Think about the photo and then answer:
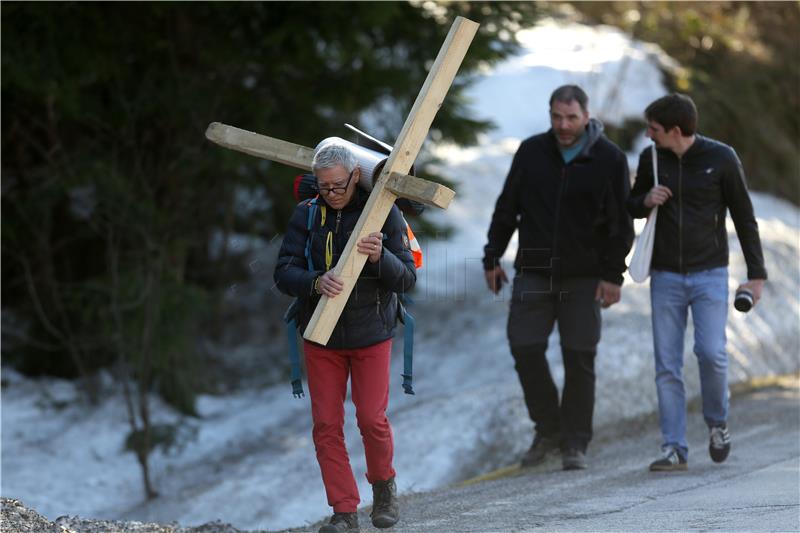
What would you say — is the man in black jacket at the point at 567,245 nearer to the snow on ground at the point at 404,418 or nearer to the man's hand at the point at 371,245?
the snow on ground at the point at 404,418

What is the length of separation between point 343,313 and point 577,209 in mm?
2215

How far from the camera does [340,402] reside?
513 centimetres

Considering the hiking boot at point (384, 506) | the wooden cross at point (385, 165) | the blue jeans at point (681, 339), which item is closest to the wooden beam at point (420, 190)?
the wooden cross at point (385, 165)

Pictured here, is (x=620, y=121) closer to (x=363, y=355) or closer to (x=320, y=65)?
(x=320, y=65)

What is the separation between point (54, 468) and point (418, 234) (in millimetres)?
4084

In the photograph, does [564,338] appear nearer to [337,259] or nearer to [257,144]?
[337,259]

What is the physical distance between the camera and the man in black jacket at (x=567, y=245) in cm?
670

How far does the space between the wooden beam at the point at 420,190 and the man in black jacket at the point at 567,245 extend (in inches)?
83.2

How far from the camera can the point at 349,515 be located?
16.4ft

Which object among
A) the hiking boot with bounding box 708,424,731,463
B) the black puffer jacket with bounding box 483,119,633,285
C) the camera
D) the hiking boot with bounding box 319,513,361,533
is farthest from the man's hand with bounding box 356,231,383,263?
the hiking boot with bounding box 708,424,731,463

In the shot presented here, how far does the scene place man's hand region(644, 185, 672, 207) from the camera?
641cm

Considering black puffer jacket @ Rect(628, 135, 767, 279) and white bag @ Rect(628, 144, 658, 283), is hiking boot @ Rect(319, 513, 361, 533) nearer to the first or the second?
white bag @ Rect(628, 144, 658, 283)

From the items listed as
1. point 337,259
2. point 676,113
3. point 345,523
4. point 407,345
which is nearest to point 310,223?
point 337,259

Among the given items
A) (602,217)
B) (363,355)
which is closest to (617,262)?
(602,217)
